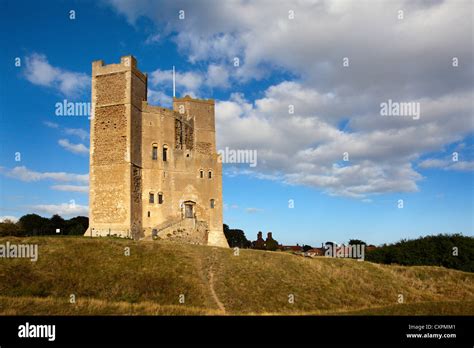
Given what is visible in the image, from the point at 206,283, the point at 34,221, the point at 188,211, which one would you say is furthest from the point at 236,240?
the point at 206,283

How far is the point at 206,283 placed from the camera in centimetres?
2286

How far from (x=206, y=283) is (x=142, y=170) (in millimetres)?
19833

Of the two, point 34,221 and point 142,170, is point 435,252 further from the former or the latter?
point 34,221

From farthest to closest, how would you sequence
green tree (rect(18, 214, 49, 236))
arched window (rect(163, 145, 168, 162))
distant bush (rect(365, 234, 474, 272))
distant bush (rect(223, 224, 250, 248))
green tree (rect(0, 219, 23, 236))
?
distant bush (rect(223, 224, 250, 248))
green tree (rect(18, 214, 49, 236))
arched window (rect(163, 145, 168, 162))
distant bush (rect(365, 234, 474, 272))
green tree (rect(0, 219, 23, 236))

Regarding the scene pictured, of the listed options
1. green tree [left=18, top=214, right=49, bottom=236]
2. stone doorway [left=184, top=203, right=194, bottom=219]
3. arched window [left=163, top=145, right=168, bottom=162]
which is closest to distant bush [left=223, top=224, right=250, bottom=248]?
stone doorway [left=184, top=203, right=194, bottom=219]

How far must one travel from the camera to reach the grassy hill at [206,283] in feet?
58.3

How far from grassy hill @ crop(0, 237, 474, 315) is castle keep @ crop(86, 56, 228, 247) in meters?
9.26

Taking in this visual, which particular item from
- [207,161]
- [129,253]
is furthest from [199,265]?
[207,161]

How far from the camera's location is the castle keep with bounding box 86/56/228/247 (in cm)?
3681

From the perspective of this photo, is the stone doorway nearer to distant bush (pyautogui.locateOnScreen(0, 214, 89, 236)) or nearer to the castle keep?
the castle keep

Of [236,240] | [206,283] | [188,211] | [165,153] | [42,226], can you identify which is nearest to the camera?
[206,283]
